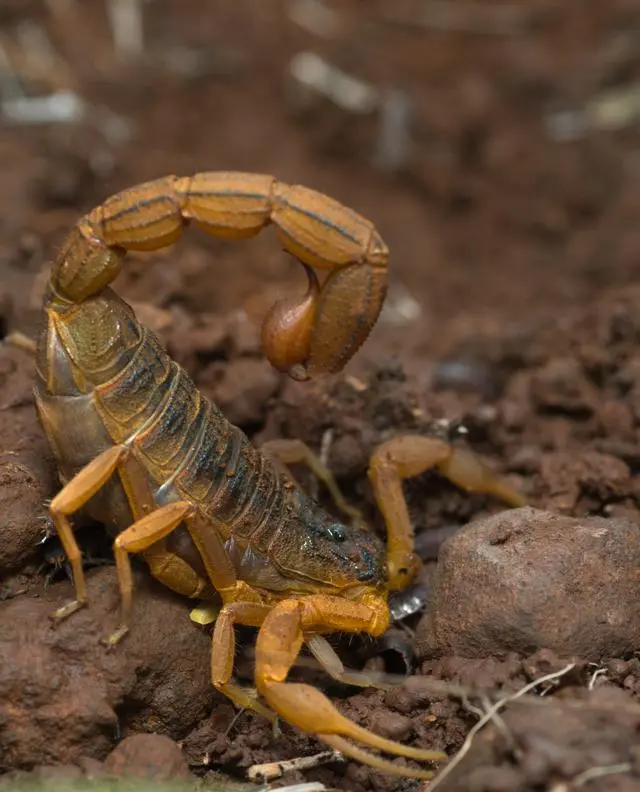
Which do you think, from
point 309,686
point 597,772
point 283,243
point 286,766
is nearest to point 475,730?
point 597,772

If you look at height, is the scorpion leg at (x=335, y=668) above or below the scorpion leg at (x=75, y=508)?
below

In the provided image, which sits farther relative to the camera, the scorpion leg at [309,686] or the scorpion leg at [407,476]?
the scorpion leg at [407,476]

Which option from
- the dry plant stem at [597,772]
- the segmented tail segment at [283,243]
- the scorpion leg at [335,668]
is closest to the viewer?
the dry plant stem at [597,772]

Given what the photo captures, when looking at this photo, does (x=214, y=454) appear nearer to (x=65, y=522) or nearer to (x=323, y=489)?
(x=65, y=522)

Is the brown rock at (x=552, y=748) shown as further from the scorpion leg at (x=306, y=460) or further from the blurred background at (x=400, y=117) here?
the blurred background at (x=400, y=117)

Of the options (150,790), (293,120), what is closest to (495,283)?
(293,120)

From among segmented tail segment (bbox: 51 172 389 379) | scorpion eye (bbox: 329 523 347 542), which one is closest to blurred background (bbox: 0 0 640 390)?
scorpion eye (bbox: 329 523 347 542)

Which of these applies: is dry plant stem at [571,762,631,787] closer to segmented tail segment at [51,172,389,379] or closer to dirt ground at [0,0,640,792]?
dirt ground at [0,0,640,792]

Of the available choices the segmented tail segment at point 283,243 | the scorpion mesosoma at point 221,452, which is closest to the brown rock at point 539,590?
the scorpion mesosoma at point 221,452

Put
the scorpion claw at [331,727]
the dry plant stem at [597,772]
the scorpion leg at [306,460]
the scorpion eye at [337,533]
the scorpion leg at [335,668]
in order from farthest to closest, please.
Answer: the scorpion leg at [306,460]
the scorpion eye at [337,533]
the scorpion leg at [335,668]
the scorpion claw at [331,727]
the dry plant stem at [597,772]
